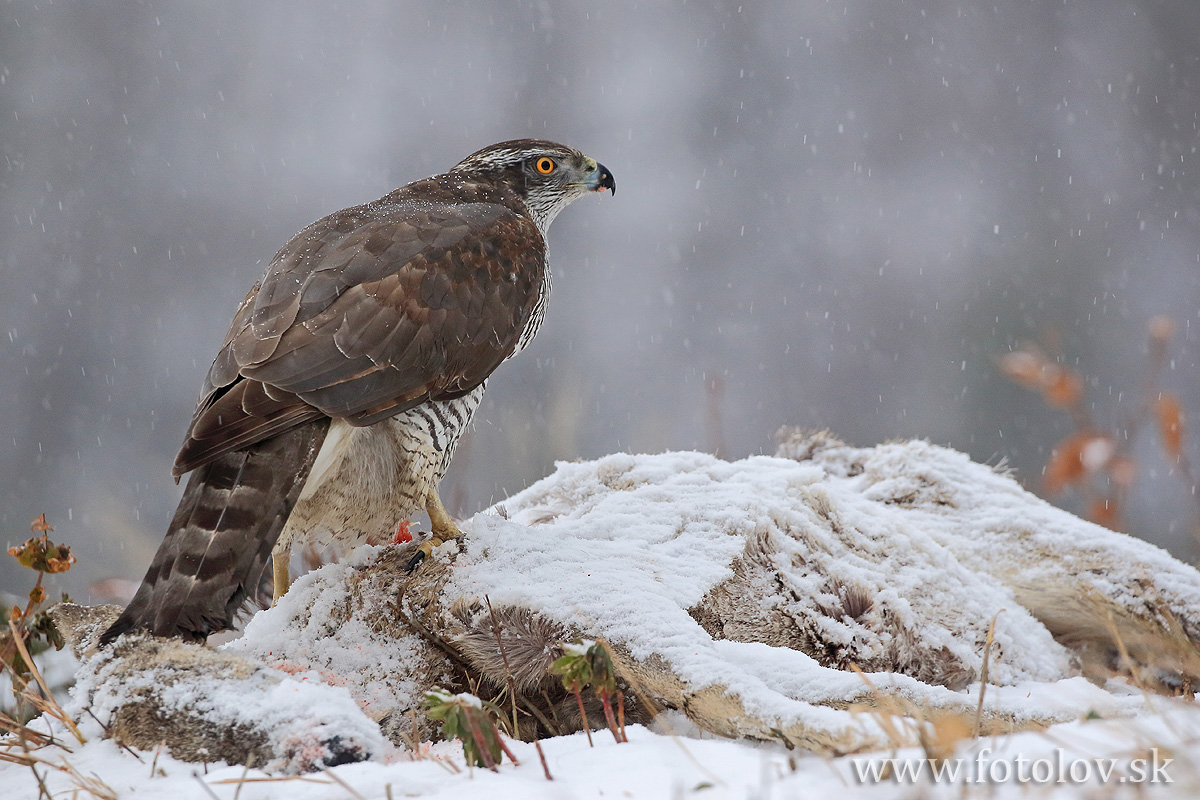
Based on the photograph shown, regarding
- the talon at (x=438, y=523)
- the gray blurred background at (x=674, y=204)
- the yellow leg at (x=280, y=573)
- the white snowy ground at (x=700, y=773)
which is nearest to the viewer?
the white snowy ground at (x=700, y=773)

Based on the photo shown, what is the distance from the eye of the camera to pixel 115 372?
19.8 meters

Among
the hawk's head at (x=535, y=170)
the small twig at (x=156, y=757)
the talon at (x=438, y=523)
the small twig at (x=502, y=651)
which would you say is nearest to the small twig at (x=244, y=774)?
the small twig at (x=156, y=757)

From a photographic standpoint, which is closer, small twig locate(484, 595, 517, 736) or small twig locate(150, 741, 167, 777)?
small twig locate(150, 741, 167, 777)

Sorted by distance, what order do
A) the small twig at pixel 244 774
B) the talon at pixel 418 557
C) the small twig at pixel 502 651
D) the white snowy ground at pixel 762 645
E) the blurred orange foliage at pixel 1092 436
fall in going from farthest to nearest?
the blurred orange foliage at pixel 1092 436, the talon at pixel 418 557, the small twig at pixel 502 651, the small twig at pixel 244 774, the white snowy ground at pixel 762 645

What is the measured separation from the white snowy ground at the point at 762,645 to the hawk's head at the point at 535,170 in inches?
51.6

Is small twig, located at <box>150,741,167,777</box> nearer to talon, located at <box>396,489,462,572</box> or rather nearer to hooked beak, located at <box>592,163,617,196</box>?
talon, located at <box>396,489,462,572</box>

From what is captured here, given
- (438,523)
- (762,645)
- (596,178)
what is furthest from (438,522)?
(596,178)

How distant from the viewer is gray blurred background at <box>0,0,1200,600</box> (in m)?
18.9

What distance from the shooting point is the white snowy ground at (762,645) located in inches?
52.1

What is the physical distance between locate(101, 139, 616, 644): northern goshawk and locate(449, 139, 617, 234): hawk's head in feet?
1.63

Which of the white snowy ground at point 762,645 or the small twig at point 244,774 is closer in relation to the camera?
the white snowy ground at point 762,645

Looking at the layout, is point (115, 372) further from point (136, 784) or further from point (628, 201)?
point (136, 784)

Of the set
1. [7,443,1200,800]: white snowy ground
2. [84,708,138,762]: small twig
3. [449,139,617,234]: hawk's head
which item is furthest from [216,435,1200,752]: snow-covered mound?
[449,139,617,234]: hawk's head

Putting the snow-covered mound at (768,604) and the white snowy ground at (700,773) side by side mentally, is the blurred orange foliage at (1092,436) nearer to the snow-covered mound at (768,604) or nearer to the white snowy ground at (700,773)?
the snow-covered mound at (768,604)
